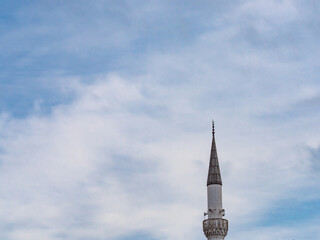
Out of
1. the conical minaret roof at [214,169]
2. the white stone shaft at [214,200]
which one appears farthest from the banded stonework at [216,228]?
the conical minaret roof at [214,169]

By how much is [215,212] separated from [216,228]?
8.00 ft

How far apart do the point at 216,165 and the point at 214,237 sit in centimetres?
1128

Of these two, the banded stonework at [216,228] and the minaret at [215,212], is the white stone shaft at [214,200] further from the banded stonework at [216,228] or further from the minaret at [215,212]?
the banded stonework at [216,228]

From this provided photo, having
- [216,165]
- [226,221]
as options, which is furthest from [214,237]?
[216,165]

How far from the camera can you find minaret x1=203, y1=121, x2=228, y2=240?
133 m

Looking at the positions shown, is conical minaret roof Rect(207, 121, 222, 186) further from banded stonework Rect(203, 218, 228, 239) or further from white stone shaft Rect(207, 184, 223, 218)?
banded stonework Rect(203, 218, 228, 239)

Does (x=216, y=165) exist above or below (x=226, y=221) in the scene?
above

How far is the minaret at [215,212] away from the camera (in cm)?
13275

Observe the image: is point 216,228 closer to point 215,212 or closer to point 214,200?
point 215,212

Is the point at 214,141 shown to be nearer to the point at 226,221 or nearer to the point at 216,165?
the point at 216,165

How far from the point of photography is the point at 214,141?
138625 mm

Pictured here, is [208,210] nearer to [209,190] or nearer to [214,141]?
[209,190]

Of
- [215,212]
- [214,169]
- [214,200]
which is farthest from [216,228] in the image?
[214,169]

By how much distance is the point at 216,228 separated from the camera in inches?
5217
